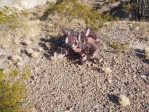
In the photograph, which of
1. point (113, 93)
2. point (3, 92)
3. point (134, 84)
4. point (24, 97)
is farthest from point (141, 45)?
point (3, 92)

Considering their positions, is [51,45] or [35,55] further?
[51,45]

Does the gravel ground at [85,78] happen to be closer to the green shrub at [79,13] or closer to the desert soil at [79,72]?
the desert soil at [79,72]

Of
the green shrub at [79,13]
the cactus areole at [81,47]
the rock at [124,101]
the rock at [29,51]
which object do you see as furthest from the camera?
the green shrub at [79,13]

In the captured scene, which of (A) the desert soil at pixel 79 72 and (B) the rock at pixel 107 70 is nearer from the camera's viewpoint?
(A) the desert soil at pixel 79 72

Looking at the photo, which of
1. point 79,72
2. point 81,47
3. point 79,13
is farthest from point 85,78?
point 79,13

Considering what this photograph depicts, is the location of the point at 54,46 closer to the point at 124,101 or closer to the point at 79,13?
the point at 79,13

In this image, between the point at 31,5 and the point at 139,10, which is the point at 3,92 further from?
the point at 31,5

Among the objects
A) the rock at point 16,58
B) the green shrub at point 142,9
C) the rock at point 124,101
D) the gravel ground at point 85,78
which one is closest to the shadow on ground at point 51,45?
the gravel ground at point 85,78
